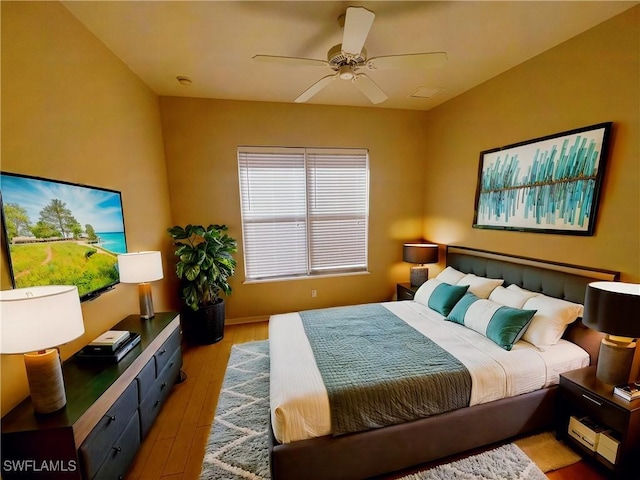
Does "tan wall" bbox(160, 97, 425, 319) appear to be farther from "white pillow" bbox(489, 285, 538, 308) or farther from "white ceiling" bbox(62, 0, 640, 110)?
"white pillow" bbox(489, 285, 538, 308)

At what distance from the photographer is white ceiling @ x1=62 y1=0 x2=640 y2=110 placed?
182cm

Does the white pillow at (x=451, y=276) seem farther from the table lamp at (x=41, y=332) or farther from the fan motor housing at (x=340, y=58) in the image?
the table lamp at (x=41, y=332)

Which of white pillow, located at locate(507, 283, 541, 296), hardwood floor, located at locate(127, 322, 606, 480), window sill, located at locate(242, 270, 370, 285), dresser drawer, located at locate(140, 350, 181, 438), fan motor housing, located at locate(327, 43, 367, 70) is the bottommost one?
hardwood floor, located at locate(127, 322, 606, 480)

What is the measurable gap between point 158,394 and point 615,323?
311 cm

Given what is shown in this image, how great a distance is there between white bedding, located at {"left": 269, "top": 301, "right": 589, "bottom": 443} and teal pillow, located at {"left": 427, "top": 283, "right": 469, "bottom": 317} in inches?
11.6

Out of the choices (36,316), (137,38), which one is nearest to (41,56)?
(137,38)

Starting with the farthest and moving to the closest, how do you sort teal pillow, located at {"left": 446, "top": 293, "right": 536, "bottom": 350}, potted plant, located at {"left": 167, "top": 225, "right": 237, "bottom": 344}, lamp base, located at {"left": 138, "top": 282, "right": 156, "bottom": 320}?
potted plant, located at {"left": 167, "top": 225, "right": 237, "bottom": 344} → lamp base, located at {"left": 138, "top": 282, "right": 156, "bottom": 320} → teal pillow, located at {"left": 446, "top": 293, "right": 536, "bottom": 350}

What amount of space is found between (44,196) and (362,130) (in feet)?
11.3

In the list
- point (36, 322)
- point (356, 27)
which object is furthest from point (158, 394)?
point (356, 27)

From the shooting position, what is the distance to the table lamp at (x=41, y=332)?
3.52ft

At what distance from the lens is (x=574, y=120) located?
219 centimetres

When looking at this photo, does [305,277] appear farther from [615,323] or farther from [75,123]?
[615,323]

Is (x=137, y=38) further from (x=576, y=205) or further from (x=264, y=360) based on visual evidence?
(x=576, y=205)

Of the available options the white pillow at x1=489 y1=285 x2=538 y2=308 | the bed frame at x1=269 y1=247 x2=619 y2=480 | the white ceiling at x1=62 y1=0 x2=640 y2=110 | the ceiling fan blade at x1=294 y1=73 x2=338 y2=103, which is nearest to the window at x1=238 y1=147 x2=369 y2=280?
the white ceiling at x1=62 y1=0 x2=640 y2=110
